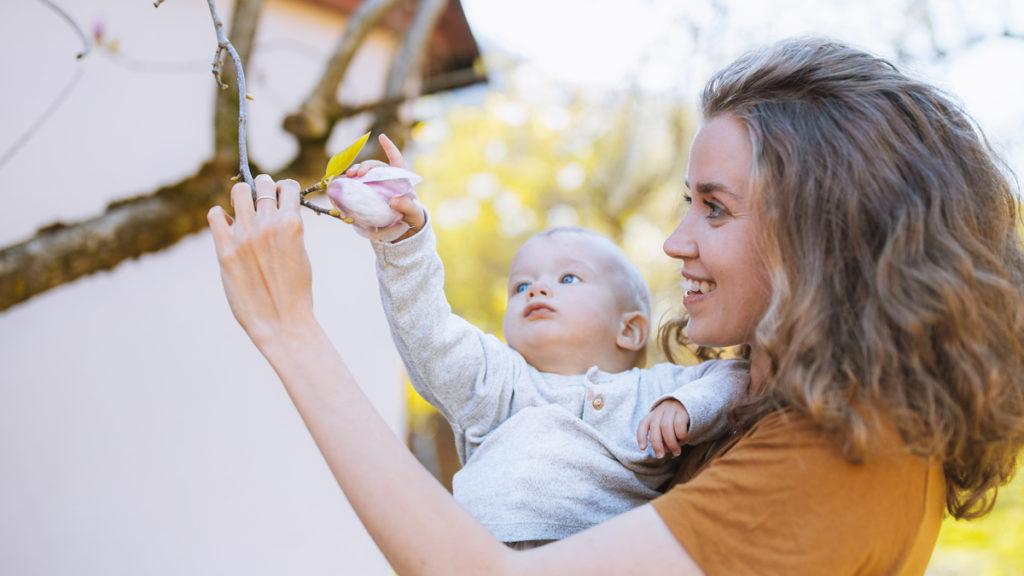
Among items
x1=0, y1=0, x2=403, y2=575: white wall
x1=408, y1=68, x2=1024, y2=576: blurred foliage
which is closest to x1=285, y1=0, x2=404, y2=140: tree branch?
x1=408, y1=68, x2=1024, y2=576: blurred foliage

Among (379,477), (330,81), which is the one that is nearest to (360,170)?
(379,477)

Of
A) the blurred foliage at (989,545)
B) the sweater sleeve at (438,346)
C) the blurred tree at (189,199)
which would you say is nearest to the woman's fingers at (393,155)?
the sweater sleeve at (438,346)

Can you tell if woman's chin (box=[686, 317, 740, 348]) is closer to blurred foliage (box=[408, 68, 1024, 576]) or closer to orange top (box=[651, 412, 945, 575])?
orange top (box=[651, 412, 945, 575])

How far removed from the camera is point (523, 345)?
1.97 meters

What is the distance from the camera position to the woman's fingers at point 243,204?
52.8 inches

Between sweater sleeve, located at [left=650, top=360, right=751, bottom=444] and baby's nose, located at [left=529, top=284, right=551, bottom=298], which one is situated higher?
baby's nose, located at [left=529, top=284, right=551, bottom=298]

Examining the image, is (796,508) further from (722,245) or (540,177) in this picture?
(540,177)

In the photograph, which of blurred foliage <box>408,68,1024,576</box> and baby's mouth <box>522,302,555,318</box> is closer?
Answer: baby's mouth <box>522,302,555,318</box>

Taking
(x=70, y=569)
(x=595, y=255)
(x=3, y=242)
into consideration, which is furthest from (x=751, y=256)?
(x=70, y=569)

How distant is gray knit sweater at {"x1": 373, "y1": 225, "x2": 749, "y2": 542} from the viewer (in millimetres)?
1621

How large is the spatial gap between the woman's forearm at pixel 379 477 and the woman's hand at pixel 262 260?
29 millimetres

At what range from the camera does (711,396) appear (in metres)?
1.73

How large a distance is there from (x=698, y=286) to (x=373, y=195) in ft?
1.94

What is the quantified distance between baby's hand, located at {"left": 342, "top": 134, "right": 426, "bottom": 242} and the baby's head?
0.49 meters
